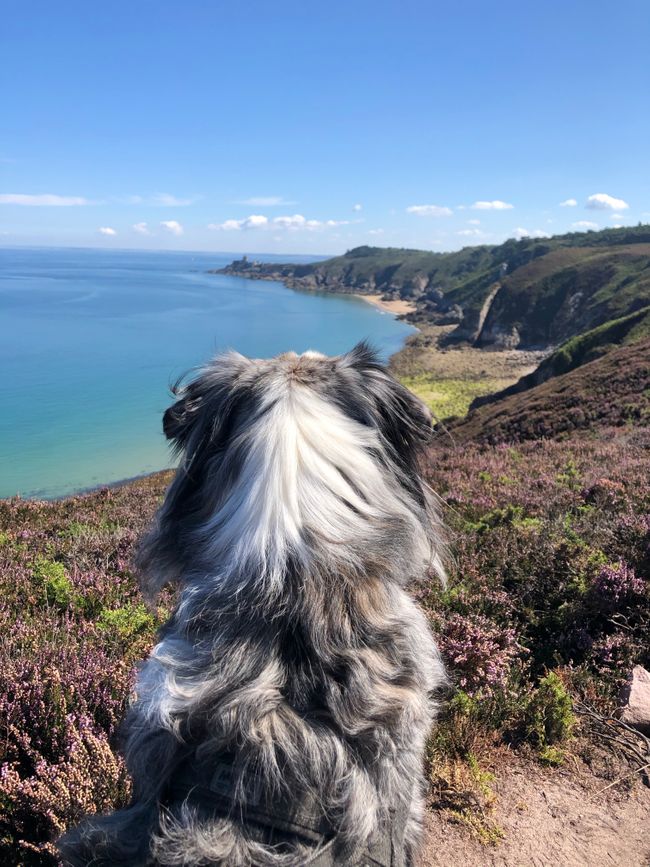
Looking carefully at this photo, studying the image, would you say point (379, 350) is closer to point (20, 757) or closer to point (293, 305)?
point (20, 757)

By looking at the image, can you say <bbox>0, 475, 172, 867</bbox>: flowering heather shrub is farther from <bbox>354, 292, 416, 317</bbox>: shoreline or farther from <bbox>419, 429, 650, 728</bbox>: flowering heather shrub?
<bbox>354, 292, 416, 317</bbox>: shoreline

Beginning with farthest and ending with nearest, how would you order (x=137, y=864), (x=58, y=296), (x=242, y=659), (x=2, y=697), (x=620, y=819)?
1. (x=58, y=296)
2. (x=2, y=697)
3. (x=620, y=819)
4. (x=242, y=659)
5. (x=137, y=864)

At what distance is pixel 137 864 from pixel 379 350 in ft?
6.43

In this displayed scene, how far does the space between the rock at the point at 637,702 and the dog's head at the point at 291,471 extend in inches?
88.1

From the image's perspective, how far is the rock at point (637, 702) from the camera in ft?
11.2

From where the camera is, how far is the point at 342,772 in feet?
5.51

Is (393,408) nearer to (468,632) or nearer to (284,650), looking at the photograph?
(284,650)

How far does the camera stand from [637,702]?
3.47m

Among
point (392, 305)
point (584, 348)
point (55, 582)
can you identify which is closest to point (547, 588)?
point (55, 582)

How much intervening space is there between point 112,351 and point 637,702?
66.1 metres

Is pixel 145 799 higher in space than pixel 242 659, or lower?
lower

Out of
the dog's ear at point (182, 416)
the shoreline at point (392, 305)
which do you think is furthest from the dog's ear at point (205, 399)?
the shoreline at point (392, 305)

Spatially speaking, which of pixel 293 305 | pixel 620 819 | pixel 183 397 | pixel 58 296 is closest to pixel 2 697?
pixel 183 397

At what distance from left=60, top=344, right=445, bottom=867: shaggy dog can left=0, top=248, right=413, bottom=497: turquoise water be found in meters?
0.59
